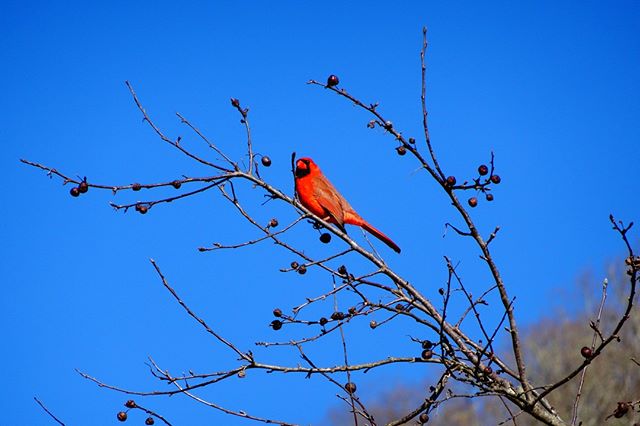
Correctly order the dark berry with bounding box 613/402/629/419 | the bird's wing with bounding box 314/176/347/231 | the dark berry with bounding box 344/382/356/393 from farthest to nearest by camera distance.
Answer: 1. the bird's wing with bounding box 314/176/347/231
2. the dark berry with bounding box 344/382/356/393
3. the dark berry with bounding box 613/402/629/419

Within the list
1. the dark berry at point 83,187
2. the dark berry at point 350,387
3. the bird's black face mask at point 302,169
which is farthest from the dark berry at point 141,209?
the bird's black face mask at point 302,169

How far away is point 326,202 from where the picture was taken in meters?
5.48

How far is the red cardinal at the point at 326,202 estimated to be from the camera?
17.9ft

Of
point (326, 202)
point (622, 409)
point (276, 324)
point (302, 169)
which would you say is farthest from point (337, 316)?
point (302, 169)

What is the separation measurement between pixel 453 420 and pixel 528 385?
1920cm

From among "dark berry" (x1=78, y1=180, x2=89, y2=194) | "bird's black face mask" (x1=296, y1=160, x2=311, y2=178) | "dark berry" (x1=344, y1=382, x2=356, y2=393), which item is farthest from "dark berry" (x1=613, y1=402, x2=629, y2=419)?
"bird's black face mask" (x1=296, y1=160, x2=311, y2=178)

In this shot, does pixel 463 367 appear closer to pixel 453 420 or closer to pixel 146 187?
pixel 146 187

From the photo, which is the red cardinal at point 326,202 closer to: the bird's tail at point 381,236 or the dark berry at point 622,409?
the bird's tail at point 381,236

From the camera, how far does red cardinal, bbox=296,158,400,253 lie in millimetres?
5457

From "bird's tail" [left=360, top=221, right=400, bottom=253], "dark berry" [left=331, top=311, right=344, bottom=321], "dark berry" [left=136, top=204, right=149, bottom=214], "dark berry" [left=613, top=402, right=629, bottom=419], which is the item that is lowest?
"dark berry" [left=613, top=402, right=629, bottom=419]

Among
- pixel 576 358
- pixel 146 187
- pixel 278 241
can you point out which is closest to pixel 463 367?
pixel 278 241

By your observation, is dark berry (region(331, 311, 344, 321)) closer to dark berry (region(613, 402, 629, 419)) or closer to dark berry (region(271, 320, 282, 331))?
dark berry (region(271, 320, 282, 331))

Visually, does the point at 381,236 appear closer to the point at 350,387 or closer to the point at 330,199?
the point at 330,199

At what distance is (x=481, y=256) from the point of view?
3.42m
